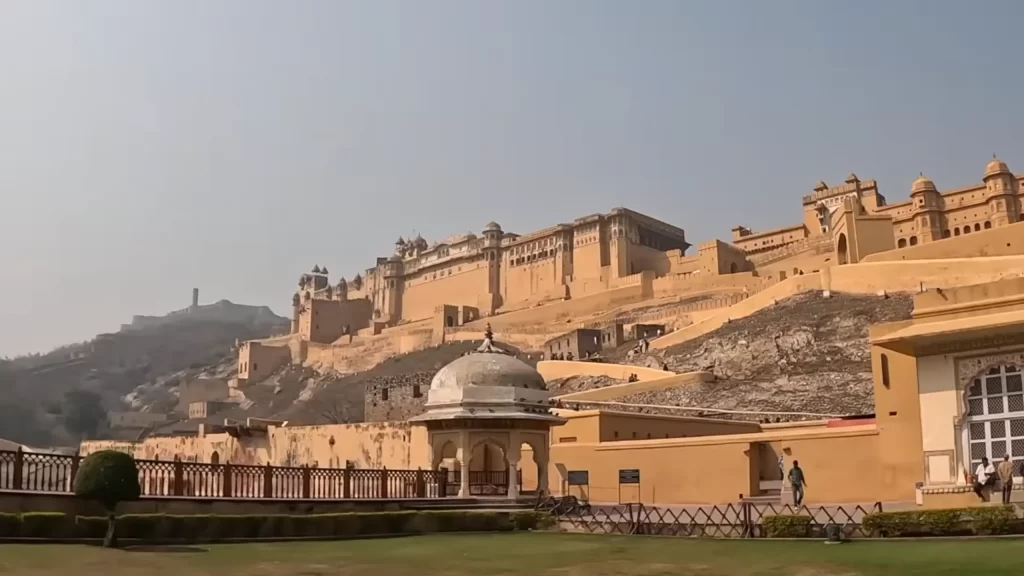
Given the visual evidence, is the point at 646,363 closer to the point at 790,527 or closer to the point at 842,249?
the point at 842,249

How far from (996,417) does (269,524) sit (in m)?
11.2

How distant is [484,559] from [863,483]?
8.89 m

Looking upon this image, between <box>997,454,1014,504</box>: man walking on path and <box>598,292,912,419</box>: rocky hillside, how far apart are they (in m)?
15.4

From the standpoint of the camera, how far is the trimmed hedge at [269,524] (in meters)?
11.7

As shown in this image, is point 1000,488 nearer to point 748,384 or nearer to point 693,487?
point 693,487

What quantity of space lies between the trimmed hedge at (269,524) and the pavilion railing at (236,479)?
0.86 meters

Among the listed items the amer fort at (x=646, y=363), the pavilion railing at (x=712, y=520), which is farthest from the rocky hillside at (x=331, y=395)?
the pavilion railing at (x=712, y=520)

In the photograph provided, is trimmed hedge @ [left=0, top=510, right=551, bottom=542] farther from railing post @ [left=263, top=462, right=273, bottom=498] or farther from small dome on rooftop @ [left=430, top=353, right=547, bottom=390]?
small dome on rooftop @ [left=430, top=353, right=547, bottom=390]

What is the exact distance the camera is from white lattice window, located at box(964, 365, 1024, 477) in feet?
47.3

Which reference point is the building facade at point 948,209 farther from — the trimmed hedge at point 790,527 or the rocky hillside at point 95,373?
the rocky hillside at point 95,373

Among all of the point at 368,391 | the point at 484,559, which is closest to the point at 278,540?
the point at 484,559

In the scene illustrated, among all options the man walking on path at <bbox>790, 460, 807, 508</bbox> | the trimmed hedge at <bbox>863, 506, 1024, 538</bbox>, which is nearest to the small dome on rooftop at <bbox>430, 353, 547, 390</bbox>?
the man walking on path at <bbox>790, 460, 807, 508</bbox>

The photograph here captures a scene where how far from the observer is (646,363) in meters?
46.6

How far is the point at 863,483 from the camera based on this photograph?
56.8 feet
